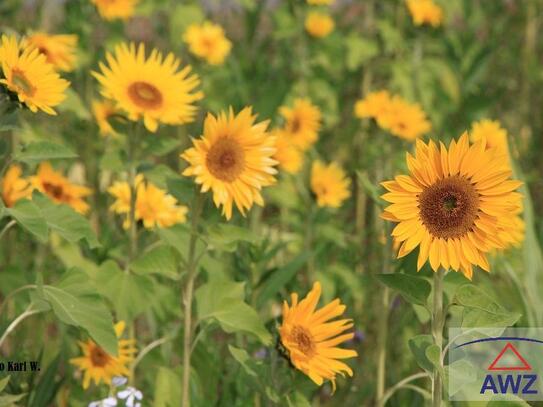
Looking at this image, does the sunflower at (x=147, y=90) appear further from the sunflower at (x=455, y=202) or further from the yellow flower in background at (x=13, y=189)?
the sunflower at (x=455, y=202)

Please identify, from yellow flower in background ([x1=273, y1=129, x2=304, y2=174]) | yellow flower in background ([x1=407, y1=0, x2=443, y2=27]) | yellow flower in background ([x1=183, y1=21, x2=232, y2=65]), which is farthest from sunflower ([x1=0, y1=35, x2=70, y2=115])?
yellow flower in background ([x1=407, y1=0, x2=443, y2=27])

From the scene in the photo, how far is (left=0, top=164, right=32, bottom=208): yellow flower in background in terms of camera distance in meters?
1.75

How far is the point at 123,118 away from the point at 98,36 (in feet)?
8.04

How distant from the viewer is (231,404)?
1688 millimetres

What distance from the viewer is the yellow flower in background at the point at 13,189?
1.75 metres

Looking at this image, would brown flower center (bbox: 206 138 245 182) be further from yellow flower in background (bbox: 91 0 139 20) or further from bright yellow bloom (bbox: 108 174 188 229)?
yellow flower in background (bbox: 91 0 139 20)

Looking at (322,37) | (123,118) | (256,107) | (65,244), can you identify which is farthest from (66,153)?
(322,37)

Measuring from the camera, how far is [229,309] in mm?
1502

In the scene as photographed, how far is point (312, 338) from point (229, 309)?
0.16 metres

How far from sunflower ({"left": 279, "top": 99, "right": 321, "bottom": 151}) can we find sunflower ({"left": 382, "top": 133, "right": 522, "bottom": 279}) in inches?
55.1

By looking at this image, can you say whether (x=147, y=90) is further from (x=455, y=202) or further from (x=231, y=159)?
(x=455, y=202)

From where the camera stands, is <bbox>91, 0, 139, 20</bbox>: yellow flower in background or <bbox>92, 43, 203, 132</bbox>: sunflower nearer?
<bbox>92, 43, 203, 132</bbox>: sunflower

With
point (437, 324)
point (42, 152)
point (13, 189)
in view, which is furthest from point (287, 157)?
point (437, 324)

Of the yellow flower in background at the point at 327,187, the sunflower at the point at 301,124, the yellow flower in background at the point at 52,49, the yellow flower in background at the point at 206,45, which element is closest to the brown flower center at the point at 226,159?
the yellow flower in background at the point at 52,49
